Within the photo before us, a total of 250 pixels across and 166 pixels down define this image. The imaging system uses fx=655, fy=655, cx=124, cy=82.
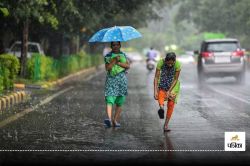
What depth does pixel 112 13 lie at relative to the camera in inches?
1286

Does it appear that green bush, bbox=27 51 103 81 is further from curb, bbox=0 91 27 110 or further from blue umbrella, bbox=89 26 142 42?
blue umbrella, bbox=89 26 142 42

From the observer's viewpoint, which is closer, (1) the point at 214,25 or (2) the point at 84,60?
(2) the point at 84,60

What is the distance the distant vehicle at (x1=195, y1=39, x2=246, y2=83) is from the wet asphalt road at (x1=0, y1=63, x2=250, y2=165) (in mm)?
8846

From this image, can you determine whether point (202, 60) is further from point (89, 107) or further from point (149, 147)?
point (149, 147)

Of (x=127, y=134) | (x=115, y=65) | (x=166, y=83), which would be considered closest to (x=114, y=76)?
(x=115, y=65)

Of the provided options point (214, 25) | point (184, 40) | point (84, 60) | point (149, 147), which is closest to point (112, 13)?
point (84, 60)

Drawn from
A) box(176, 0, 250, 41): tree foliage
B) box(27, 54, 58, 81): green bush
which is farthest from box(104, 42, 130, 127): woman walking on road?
box(176, 0, 250, 41): tree foliage

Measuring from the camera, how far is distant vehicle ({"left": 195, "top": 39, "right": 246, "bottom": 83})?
1059 inches

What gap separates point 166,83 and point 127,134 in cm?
127

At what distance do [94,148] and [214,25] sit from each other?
61.2 meters

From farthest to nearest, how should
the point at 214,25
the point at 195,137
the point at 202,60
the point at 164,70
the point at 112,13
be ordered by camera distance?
the point at 214,25, the point at 112,13, the point at 202,60, the point at 164,70, the point at 195,137

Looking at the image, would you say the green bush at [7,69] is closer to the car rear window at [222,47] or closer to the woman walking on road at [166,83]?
the woman walking on road at [166,83]

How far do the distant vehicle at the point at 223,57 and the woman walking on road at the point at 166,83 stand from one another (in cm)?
1550

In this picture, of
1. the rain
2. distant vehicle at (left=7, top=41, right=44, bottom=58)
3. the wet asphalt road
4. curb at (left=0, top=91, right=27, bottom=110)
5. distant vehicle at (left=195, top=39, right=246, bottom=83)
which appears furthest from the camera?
distant vehicle at (left=7, top=41, right=44, bottom=58)
